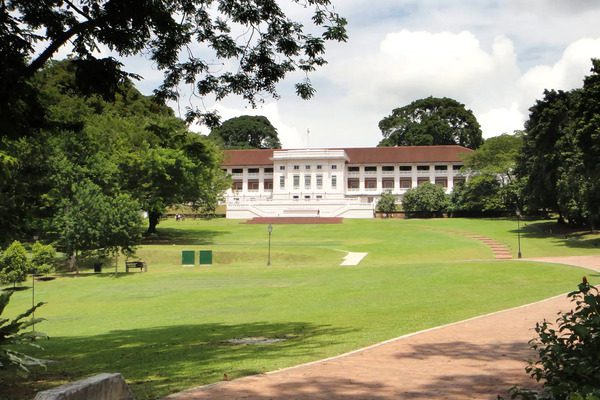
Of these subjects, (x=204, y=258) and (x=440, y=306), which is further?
(x=204, y=258)

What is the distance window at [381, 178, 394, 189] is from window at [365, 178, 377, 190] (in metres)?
1.37

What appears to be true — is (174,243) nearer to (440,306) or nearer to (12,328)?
(440,306)

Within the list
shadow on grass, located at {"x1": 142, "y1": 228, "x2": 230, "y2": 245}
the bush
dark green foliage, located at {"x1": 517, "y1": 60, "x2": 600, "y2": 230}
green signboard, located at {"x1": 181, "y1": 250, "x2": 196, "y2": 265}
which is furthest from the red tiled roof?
the bush

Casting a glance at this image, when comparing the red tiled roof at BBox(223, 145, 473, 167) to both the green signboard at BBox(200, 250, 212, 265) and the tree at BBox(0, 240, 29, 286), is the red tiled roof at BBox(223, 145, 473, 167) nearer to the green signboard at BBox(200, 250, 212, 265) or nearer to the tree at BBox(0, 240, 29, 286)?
the green signboard at BBox(200, 250, 212, 265)

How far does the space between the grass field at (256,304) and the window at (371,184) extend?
162ft

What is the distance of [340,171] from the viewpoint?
96.4 meters

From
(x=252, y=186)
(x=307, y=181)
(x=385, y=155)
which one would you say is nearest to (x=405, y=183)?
(x=385, y=155)

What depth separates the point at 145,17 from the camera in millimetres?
8859

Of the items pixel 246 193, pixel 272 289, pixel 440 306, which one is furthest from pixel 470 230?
pixel 246 193

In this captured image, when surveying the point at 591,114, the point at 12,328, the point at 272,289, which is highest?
the point at 591,114

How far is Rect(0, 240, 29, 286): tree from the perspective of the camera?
28502 millimetres

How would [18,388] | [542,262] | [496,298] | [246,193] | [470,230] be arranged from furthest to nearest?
1. [246,193]
2. [470,230]
3. [542,262]
4. [496,298]
5. [18,388]

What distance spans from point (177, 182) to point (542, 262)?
32.4 m

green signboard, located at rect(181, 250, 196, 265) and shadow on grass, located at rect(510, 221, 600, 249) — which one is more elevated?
shadow on grass, located at rect(510, 221, 600, 249)
